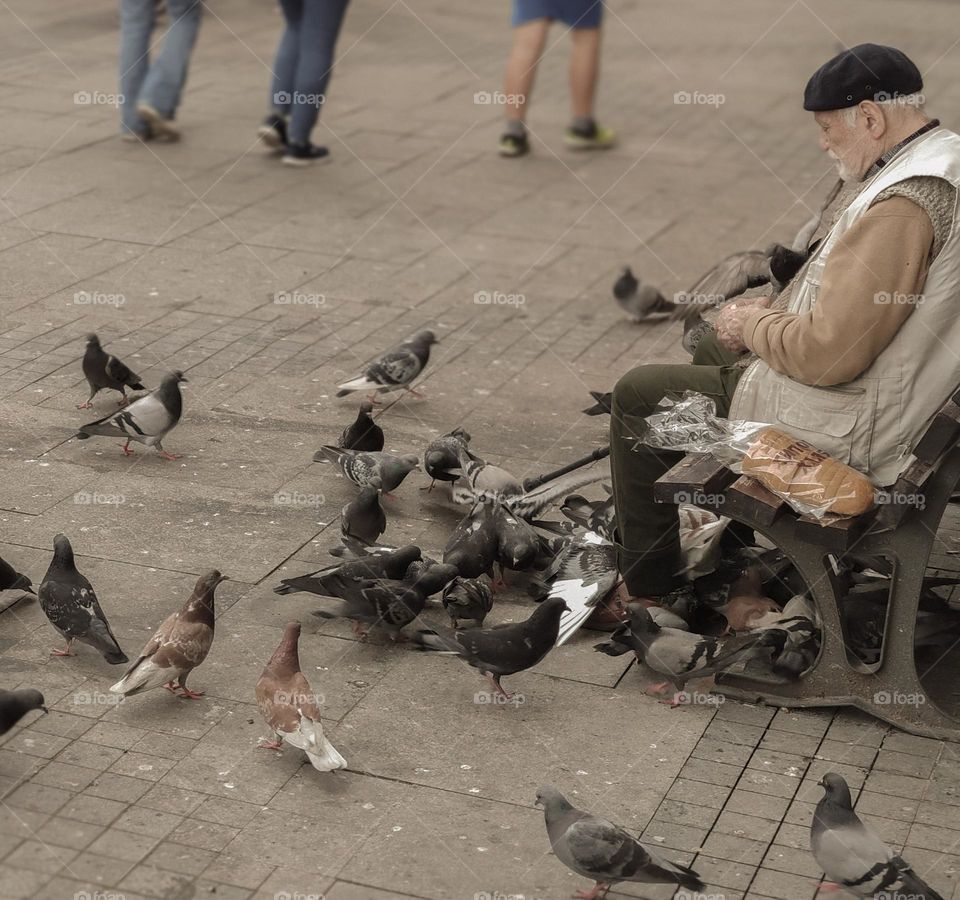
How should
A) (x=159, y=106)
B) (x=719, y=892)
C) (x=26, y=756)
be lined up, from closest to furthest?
(x=719, y=892)
(x=26, y=756)
(x=159, y=106)

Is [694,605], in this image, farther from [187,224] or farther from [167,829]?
[187,224]

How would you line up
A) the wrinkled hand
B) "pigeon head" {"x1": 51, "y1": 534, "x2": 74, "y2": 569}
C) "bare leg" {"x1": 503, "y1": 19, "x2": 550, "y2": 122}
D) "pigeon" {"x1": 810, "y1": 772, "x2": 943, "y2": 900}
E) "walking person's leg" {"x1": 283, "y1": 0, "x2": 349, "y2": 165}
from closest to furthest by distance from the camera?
"pigeon" {"x1": 810, "y1": 772, "x2": 943, "y2": 900}
the wrinkled hand
"pigeon head" {"x1": 51, "y1": 534, "x2": 74, "y2": 569}
"walking person's leg" {"x1": 283, "y1": 0, "x2": 349, "y2": 165}
"bare leg" {"x1": 503, "y1": 19, "x2": 550, "y2": 122}

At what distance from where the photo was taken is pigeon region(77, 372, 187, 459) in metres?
6.12

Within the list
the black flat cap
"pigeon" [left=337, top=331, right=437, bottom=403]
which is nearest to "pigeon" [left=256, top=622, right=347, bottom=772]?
the black flat cap

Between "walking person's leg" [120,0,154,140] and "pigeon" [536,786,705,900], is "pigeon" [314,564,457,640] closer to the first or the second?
"pigeon" [536,786,705,900]

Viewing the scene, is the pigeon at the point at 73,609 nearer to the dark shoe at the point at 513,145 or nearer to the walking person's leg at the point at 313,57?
the walking person's leg at the point at 313,57

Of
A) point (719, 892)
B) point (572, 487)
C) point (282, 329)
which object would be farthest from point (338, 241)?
point (719, 892)

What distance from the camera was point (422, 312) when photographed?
8.14 m

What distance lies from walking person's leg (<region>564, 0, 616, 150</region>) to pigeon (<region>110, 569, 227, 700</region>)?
24.3 feet

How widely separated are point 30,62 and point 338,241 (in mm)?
5068

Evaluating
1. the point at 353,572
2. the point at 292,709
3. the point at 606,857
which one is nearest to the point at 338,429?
the point at 353,572

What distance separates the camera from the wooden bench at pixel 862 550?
4305mm

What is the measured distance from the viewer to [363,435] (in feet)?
20.2

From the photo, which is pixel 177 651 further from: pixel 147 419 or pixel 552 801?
pixel 147 419
